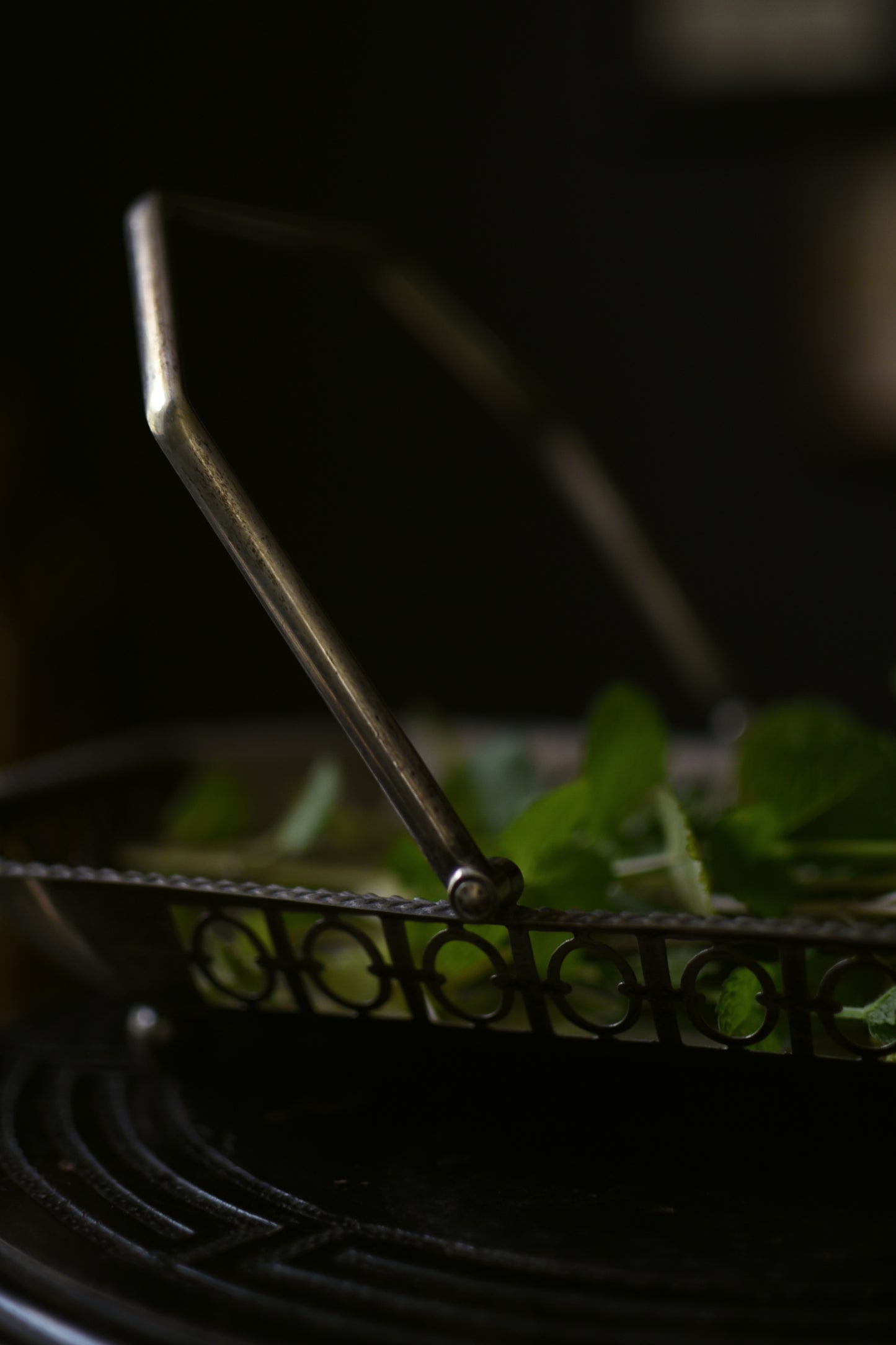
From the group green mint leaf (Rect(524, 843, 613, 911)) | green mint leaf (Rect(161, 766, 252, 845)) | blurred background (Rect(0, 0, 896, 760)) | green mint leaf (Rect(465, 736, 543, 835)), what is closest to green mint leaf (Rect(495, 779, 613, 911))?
green mint leaf (Rect(524, 843, 613, 911))

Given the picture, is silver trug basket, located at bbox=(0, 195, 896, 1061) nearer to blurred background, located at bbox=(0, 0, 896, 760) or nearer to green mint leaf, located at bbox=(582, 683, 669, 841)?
green mint leaf, located at bbox=(582, 683, 669, 841)

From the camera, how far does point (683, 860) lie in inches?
15.9

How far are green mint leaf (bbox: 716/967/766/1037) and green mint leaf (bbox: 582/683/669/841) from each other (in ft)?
0.39

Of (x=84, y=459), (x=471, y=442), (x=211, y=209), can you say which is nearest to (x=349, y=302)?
(x=471, y=442)

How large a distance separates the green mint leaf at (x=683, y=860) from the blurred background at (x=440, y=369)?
1352 mm

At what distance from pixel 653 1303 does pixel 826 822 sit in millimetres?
183

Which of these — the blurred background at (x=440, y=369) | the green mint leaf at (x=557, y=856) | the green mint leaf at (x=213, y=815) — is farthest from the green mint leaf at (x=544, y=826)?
the blurred background at (x=440, y=369)

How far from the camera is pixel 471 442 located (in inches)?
75.9

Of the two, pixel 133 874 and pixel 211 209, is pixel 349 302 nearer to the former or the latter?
pixel 211 209

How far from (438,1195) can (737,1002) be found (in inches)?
4.6

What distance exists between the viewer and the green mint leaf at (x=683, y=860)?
37 cm

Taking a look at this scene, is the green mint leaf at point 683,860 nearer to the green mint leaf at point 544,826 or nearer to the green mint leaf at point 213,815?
the green mint leaf at point 544,826

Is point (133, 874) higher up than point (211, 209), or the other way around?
point (211, 209)

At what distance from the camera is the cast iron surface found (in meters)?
0.32
